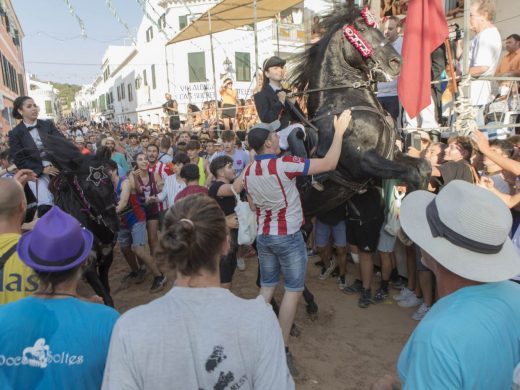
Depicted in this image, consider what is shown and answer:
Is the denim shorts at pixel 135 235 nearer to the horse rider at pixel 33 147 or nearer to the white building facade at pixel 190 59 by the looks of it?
the horse rider at pixel 33 147

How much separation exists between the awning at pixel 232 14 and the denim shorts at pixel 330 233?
5674 mm

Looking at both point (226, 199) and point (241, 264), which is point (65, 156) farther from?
point (241, 264)

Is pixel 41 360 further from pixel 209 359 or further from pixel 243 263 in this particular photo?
pixel 243 263

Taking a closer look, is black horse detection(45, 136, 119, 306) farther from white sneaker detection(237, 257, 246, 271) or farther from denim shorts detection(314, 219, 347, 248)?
denim shorts detection(314, 219, 347, 248)

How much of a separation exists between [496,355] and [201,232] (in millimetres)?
1033

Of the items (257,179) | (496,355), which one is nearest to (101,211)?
(257,179)

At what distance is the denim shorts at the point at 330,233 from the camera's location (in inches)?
191

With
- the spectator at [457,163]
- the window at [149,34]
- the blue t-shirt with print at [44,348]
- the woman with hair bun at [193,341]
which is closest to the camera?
the woman with hair bun at [193,341]

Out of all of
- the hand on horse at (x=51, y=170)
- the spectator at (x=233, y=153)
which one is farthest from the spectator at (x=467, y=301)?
the spectator at (x=233, y=153)

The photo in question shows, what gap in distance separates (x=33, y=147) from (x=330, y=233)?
371cm

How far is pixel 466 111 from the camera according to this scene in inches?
148

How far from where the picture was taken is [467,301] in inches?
48.6

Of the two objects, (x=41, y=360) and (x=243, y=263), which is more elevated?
(x=41, y=360)

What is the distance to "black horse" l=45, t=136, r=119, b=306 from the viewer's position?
3.78 meters
